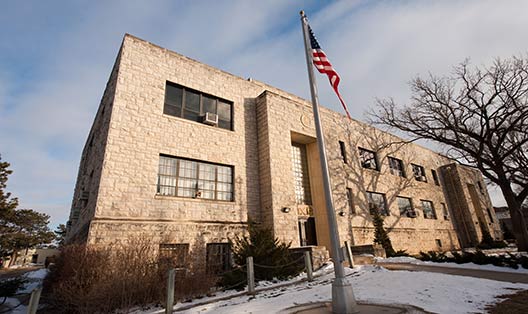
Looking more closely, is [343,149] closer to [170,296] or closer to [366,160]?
[366,160]

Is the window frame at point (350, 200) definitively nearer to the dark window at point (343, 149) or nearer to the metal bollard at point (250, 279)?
the dark window at point (343, 149)

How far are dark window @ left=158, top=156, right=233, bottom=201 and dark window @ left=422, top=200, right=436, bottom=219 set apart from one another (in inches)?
824

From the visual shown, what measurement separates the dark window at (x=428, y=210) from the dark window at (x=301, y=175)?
15127 mm

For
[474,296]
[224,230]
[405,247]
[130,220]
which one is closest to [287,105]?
[224,230]

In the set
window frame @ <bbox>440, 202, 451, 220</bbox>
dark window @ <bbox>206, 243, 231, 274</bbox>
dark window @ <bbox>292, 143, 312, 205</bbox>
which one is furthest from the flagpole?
window frame @ <bbox>440, 202, 451, 220</bbox>

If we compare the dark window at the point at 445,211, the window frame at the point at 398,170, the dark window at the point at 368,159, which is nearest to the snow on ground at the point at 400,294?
the dark window at the point at 368,159

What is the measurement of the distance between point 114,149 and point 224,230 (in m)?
5.96

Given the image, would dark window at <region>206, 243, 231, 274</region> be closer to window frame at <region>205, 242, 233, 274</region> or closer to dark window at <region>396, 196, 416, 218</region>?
window frame at <region>205, 242, 233, 274</region>

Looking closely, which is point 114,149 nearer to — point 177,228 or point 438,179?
point 177,228

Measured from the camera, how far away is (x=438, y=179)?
1171 inches

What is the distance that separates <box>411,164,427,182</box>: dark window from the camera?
27062 mm

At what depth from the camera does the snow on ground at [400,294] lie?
6.19 m

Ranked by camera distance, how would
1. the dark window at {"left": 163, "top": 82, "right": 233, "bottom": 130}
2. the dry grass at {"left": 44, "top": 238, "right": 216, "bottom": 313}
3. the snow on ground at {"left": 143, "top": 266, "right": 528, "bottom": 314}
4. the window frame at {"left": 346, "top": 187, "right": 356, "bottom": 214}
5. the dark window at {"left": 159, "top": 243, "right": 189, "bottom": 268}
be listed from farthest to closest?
the window frame at {"left": 346, "top": 187, "right": 356, "bottom": 214}, the dark window at {"left": 163, "top": 82, "right": 233, "bottom": 130}, the dark window at {"left": 159, "top": 243, "right": 189, "bottom": 268}, the dry grass at {"left": 44, "top": 238, "right": 216, "bottom": 313}, the snow on ground at {"left": 143, "top": 266, "right": 528, "bottom": 314}

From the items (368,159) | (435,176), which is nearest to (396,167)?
(368,159)
